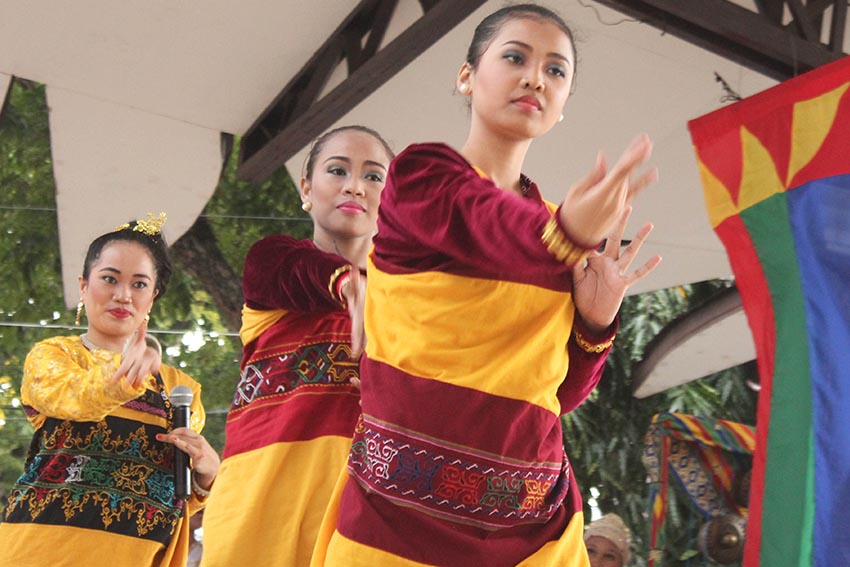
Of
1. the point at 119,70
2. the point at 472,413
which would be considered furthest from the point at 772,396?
the point at 119,70

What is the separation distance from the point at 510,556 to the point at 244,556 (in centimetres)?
82

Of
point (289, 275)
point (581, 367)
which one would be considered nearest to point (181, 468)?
point (289, 275)

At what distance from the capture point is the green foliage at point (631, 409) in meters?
6.57

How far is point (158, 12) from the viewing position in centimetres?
486

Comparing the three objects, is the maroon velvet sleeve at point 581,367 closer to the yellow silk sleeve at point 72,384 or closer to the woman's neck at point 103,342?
the yellow silk sleeve at point 72,384

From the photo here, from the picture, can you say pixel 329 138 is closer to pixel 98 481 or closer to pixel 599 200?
pixel 98 481

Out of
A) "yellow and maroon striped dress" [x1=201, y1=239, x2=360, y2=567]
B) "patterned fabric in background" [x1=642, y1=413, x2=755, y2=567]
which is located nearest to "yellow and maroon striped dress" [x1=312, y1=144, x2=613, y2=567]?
"yellow and maroon striped dress" [x1=201, y1=239, x2=360, y2=567]

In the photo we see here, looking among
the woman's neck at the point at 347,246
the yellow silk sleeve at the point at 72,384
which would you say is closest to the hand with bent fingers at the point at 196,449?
the yellow silk sleeve at the point at 72,384

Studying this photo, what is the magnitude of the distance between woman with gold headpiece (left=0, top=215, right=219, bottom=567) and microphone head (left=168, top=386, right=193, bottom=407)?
0.20 feet

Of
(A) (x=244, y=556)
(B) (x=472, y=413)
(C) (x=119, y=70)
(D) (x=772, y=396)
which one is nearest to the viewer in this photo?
(B) (x=472, y=413)

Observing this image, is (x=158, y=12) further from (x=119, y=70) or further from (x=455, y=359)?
(x=455, y=359)

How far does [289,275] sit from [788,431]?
1160 mm

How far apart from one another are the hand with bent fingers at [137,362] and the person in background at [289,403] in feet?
0.64

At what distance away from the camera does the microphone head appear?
2867 millimetres
